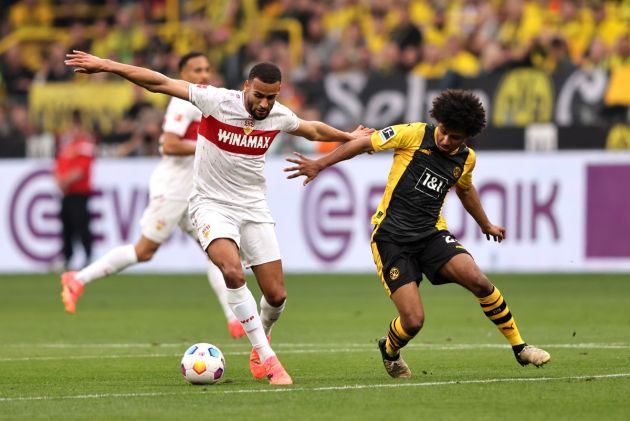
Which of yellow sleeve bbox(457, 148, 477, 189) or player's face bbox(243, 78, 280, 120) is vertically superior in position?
player's face bbox(243, 78, 280, 120)

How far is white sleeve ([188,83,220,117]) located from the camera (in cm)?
978

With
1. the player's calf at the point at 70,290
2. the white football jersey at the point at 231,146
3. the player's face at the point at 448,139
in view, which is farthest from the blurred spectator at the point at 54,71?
the player's face at the point at 448,139

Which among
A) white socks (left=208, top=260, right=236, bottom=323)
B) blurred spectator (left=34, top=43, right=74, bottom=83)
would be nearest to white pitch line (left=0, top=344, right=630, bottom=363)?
white socks (left=208, top=260, right=236, bottom=323)

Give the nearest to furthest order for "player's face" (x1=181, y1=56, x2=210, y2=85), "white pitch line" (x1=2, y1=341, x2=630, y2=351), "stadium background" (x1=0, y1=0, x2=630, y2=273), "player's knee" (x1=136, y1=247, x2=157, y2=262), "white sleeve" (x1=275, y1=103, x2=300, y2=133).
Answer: "white sleeve" (x1=275, y1=103, x2=300, y2=133), "white pitch line" (x1=2, y1=341, x2=630, y2=351), "player's face" (x1=181, y1=56, x2=210, y2=85), "player's knee" (x1=136, y1=247, x2=157, y2=262), "stadium background" (x1=0, y1=0, x2=630, y2=273)

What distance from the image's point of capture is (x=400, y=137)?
9922mm

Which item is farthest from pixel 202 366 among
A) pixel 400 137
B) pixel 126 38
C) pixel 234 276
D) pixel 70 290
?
pixel 126 38

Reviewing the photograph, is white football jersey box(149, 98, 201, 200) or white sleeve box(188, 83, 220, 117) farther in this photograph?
white football jersey box(149, 98, 201, 200)

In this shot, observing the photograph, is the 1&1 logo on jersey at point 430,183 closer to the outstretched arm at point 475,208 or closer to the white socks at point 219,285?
the outstretched arm at point 475,208

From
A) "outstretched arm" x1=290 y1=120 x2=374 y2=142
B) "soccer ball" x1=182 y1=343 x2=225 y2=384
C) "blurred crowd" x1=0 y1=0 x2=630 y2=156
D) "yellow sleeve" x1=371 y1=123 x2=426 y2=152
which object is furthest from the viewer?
"blurred crowd" x1=0 y1=0 x2=630 y2=156

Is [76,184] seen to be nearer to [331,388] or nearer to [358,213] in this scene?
[358,213]

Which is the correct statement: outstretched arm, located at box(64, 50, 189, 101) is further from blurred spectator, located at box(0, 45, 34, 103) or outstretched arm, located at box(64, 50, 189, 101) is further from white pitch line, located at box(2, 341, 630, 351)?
blurred spectator, located at box(0, 45, 34, 103)

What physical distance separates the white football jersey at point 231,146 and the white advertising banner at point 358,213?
414 inches

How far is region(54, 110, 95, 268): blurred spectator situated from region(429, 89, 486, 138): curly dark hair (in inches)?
501

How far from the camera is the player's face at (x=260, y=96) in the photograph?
31.8ft
